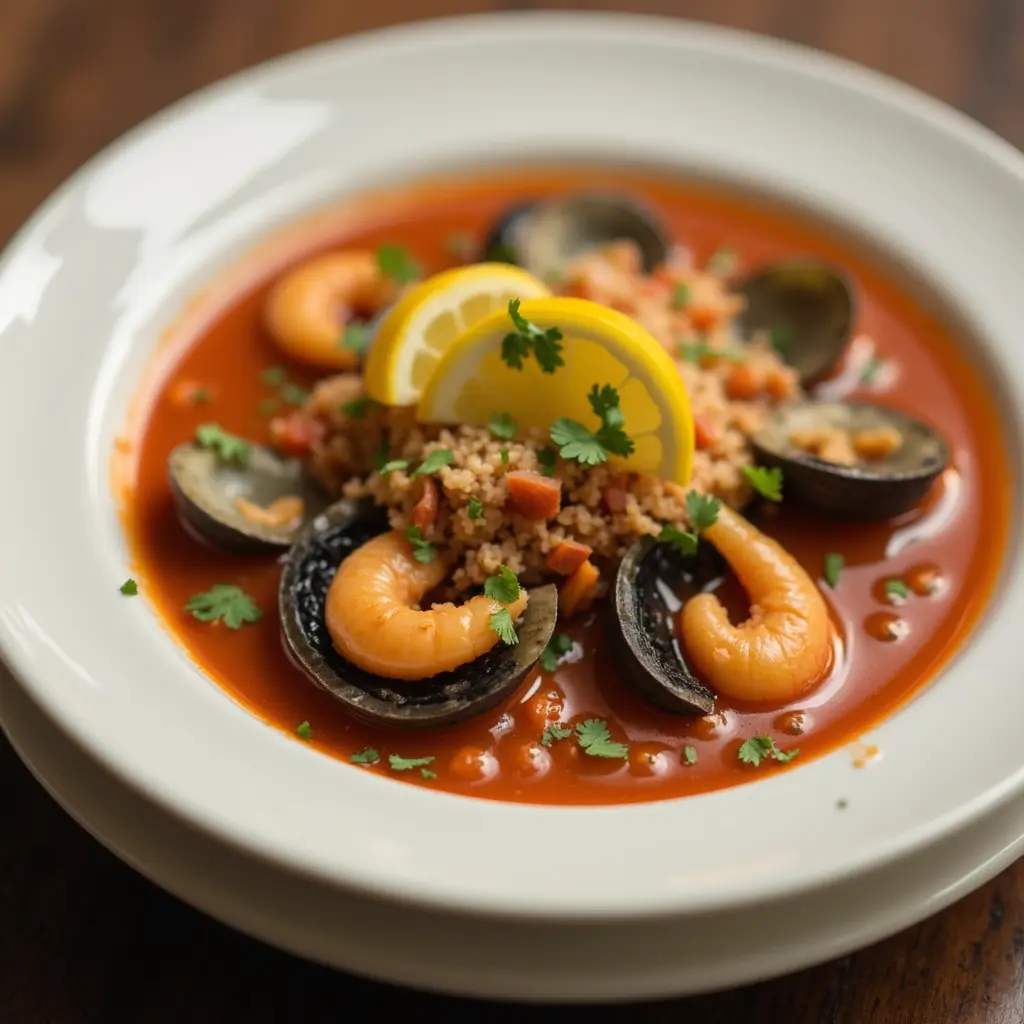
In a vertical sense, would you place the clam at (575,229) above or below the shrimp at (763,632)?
above

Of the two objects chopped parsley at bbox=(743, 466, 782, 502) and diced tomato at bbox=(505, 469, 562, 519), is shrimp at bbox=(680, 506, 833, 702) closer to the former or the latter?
chopped parsley at bbox=(743, 466, 782, 502)

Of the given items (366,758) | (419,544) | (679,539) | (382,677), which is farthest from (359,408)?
(366,758)

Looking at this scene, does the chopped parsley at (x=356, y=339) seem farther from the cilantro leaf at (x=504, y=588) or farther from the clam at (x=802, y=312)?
the clam at (x=802, y=312)

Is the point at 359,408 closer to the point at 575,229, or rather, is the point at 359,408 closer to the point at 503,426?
the point at 503,426

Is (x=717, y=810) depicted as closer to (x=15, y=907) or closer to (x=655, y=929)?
(x=655, y=929)

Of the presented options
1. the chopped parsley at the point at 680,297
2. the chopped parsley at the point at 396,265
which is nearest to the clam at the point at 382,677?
the chopped parsley at the point at 396,265

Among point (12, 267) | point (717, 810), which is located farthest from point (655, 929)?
point (12, 267)
